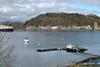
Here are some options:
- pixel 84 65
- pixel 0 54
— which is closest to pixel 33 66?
pixel 84 65

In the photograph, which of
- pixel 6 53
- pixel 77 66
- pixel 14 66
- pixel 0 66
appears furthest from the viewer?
pixel 14 66

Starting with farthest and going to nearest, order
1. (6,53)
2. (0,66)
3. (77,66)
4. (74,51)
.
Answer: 1. (74,51)
2. (77,66)
3. (0,66)
4. (6,53)

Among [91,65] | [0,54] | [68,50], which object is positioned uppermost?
[0,54]

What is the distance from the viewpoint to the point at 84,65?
28078 millimetres

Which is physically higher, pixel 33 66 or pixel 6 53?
pixel 6 53

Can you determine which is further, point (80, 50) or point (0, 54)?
point (80, 50)

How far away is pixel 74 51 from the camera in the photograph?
6038cm

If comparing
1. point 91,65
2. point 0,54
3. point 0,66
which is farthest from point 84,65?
point 0,54

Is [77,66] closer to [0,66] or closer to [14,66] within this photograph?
[0,66]

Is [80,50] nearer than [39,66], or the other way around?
[39,66]

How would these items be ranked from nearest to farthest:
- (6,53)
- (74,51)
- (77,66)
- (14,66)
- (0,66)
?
(6,53) → (0,66) → (77,66) → (14,66) → (74,51)

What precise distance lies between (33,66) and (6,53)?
22754 mm

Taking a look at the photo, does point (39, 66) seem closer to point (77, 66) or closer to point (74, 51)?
point (77, 66)

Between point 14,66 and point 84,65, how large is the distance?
12.3 meters
